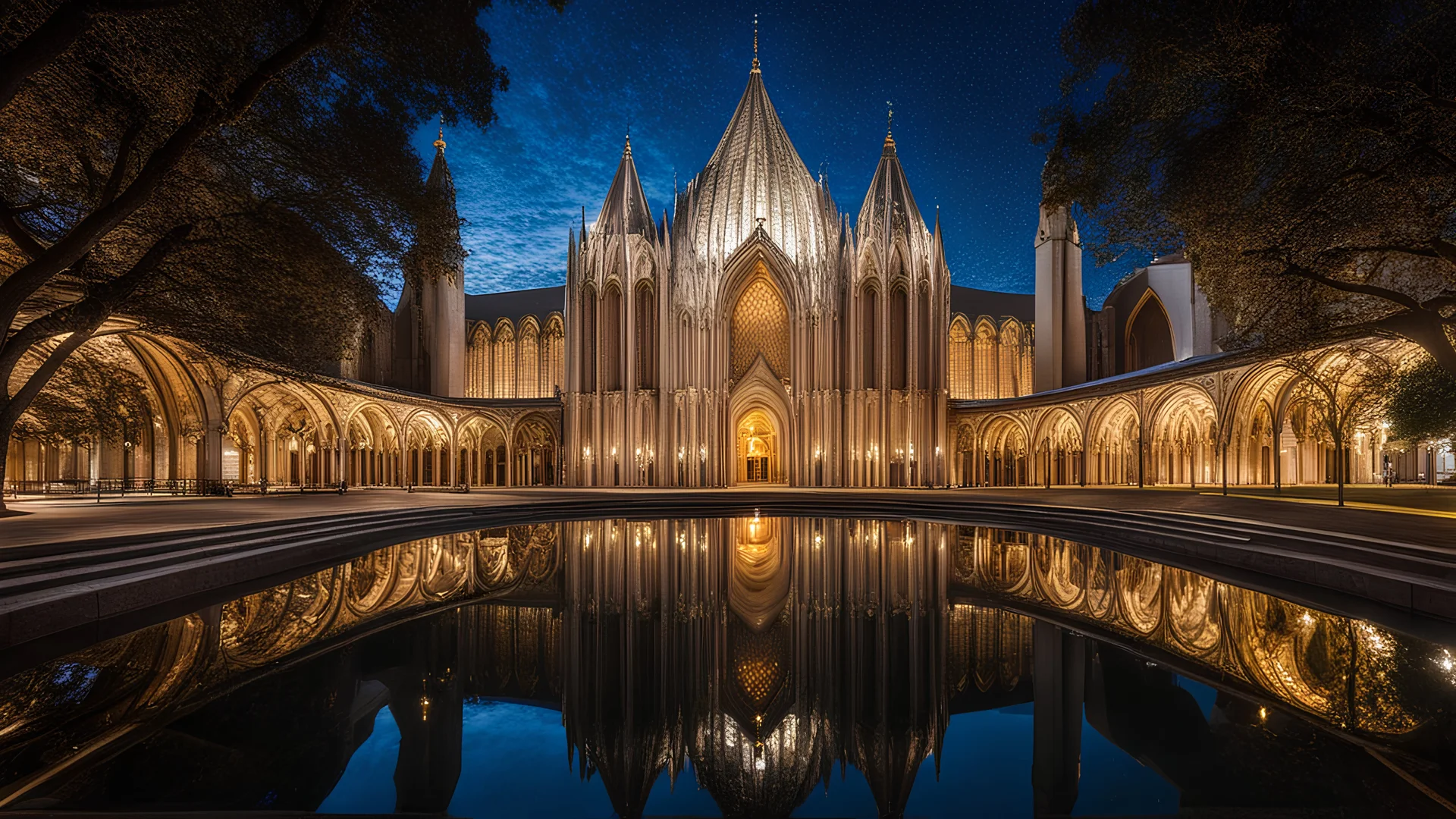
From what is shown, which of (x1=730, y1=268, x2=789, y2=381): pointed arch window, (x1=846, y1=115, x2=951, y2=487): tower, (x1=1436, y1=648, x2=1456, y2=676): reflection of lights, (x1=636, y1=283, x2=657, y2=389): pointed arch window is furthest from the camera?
(x1=730, y1=268, x2=789, y2=381): pointed arch window

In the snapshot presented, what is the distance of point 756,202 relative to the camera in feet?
107

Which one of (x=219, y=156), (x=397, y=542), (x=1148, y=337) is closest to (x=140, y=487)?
(x=397, y=542)

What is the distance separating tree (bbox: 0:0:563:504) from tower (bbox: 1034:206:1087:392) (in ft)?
104

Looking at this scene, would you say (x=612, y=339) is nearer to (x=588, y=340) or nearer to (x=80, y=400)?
(x=588, y=340)

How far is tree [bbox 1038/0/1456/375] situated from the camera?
7.22m

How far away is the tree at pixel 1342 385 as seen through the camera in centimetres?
1407

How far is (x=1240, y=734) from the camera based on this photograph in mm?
3449

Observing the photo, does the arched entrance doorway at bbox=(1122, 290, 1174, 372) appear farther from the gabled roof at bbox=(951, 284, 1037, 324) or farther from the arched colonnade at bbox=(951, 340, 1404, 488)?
the arched colonnade at bbox=(951, 340, 1404, 488)

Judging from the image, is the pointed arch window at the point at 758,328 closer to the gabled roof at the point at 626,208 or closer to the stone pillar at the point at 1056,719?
the gabled roof at the point at 626,208

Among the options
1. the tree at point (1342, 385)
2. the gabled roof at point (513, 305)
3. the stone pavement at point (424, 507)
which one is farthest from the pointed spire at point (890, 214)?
the gabled roof at point (513, 305)

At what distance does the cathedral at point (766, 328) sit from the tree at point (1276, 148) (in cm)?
1953

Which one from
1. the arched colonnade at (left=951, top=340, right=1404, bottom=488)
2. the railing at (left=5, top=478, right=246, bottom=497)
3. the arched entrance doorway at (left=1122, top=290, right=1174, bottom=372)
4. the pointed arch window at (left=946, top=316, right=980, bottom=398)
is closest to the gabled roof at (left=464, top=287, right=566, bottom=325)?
the railing at (left=5, top=478, right=246, bottom=497)

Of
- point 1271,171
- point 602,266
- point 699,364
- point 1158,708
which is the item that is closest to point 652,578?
point 1158,708

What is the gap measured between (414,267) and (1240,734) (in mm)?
12191
